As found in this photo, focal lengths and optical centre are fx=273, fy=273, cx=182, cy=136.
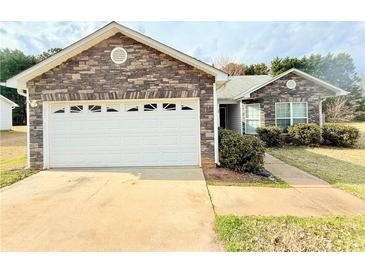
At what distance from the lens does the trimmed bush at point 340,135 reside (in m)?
A: 15.3

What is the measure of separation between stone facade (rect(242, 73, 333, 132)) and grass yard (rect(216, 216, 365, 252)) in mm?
11953

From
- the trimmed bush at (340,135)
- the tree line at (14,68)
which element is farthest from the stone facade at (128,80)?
the tree line at (14,68)

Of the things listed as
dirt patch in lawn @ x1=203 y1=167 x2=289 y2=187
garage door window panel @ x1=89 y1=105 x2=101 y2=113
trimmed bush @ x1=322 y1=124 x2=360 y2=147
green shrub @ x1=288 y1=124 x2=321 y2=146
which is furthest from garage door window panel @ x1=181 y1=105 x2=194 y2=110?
trimmed bush @ x1=322 y1=124 x2=360 y2=147

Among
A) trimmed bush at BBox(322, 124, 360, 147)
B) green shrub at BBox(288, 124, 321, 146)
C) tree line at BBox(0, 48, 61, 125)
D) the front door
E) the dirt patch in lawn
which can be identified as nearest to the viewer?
the dirt patch in lawn

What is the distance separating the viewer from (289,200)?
6.12 meters

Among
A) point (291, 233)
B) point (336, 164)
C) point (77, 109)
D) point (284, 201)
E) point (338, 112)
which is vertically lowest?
point (291, 233)

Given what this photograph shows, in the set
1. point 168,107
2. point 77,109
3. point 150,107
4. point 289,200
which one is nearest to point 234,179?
point 289,200

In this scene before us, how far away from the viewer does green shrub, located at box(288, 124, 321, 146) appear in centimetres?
1546

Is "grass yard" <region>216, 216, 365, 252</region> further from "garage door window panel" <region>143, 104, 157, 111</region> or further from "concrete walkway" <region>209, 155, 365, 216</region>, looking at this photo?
"garage door window panel" <region>143, 104, 157, 111</region>

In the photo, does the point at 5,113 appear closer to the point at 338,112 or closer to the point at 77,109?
the point at 77,109

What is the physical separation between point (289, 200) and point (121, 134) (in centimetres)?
591

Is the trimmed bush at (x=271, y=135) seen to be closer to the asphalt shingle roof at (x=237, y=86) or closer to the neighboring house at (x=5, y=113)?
the asphalt shingle roof at (x=237, y=86)

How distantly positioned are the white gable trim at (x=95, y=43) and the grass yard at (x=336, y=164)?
15.0 ft
